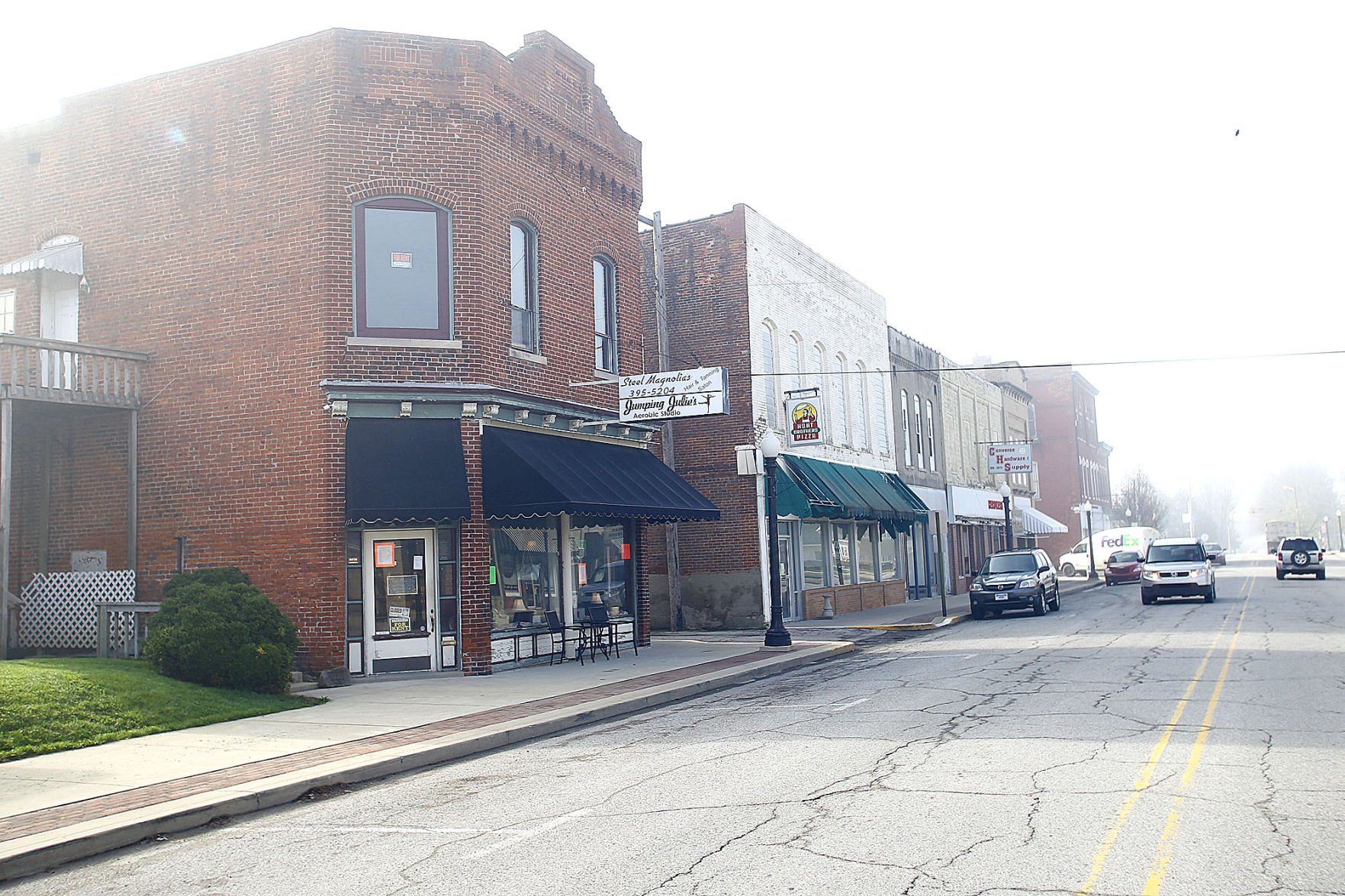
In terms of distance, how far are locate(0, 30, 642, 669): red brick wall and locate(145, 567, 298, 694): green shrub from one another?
4.55 ft

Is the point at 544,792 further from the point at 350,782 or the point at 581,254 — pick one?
the point at 581,254

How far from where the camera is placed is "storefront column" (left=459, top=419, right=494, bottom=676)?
54.2 ft

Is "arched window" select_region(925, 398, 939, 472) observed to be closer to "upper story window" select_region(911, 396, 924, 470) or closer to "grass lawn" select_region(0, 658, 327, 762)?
"upper story window" select_region(911, 396, 924, 470)

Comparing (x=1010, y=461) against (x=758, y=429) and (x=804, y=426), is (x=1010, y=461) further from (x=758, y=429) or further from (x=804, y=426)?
(x=758, y=429)

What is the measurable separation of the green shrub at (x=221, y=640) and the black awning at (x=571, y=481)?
→ 3.65 meters

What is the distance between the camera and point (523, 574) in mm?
18094

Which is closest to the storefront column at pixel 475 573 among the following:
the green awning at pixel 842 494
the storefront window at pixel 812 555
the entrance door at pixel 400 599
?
the entrance door at pixel 400 599

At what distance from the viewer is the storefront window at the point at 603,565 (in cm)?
1950

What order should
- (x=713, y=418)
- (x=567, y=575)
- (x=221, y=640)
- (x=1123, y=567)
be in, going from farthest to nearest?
(x=1123, y=567), (x=713, y=418), (x=567, y=575), (x=221, y=640)

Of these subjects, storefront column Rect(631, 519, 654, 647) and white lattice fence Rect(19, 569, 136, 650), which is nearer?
white lattice fence Rect(19, 569, 136, 650)

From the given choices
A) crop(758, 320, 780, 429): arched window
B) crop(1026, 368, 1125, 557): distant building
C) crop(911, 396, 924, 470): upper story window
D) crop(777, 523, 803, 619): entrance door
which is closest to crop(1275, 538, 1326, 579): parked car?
crop(911, 396, 924, 470): upper story window

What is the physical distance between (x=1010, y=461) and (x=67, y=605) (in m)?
29.7

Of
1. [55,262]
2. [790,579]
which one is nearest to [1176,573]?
[790,579]

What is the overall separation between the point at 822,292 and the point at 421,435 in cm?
1792
